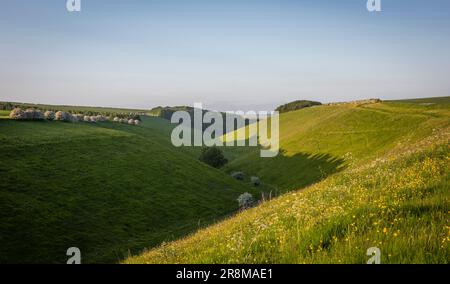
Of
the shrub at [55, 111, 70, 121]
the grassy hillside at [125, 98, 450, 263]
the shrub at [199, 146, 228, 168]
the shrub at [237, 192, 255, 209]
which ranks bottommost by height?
the shrub at [237, 192, 255, 209]

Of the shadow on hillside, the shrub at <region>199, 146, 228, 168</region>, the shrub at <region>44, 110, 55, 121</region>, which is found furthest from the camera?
the shrub at <region>199, 146, 228, 168</region>

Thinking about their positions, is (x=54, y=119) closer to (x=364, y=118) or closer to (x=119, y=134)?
A: (x=119, y=134)

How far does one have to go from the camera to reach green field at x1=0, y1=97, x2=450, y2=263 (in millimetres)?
7621

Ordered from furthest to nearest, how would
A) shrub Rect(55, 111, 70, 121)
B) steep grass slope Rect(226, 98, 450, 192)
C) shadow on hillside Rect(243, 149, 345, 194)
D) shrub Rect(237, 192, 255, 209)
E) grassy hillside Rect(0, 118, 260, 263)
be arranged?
shrub Rect(55, 111, 70, 121)
steep grass slope Rect(226, 98, 450, 192)
shadow on hillside Rect(243, 149, 345, 194)
shrub Rect(237, 192, 255, 209)
grassy hillside Rect(0, 118, 260, 263)

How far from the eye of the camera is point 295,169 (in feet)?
273

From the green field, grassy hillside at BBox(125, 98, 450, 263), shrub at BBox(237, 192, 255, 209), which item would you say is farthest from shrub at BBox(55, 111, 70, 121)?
grassy hillside at BBox(125, 98, 450, 263)

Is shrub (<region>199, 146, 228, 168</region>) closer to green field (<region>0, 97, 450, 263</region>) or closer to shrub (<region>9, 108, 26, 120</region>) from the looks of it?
green field (<region>0, 97, 450, 263</region>)

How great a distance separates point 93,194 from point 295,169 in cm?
5236

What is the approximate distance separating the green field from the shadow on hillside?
0.51m

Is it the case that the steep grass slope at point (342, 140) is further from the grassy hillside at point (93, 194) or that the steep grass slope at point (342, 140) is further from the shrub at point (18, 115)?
the shrub at point (18, 115)

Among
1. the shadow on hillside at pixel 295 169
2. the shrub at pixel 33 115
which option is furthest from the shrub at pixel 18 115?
the shadow on hillside at pixel 295 169

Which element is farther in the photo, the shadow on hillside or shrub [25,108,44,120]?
the shadow on hillside

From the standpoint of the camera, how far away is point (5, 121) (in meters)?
62.4
